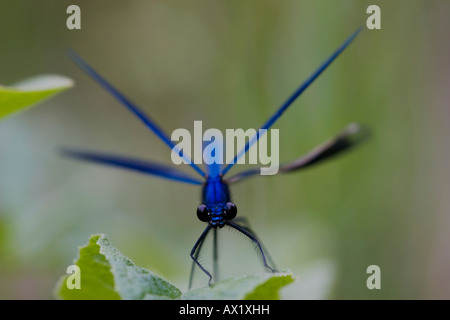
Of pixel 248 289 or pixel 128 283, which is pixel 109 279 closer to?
pixel 128 283

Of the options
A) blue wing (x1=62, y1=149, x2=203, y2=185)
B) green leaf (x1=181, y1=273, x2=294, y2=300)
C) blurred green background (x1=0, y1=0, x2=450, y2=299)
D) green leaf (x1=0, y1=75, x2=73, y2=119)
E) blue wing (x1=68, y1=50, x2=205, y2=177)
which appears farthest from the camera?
blurred green background (x1=0, y1=0, x2=450, y2=299)

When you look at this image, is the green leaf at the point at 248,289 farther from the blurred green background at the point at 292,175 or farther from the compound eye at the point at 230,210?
the blurred green background at the point at 292,175

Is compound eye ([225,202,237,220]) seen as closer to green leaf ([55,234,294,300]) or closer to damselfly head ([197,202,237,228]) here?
damselfly head ([197,202,237,228])

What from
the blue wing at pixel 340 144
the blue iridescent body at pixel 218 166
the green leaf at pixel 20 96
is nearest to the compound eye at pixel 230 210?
the blue iridescent body at pixel 218 166

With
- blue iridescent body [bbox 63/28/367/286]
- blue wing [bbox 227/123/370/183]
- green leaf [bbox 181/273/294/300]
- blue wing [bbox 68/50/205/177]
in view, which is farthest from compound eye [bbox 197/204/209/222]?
green leaf [bbox 181/273/294/300]

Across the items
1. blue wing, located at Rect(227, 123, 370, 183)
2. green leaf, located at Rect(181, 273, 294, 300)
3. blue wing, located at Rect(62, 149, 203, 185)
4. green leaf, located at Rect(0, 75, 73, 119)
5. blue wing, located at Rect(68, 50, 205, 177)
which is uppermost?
blue wing, located at Rect(68, 50, 205, 177)

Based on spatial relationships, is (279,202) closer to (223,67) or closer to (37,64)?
(223,67)

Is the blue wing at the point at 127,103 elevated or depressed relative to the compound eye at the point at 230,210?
elevated
